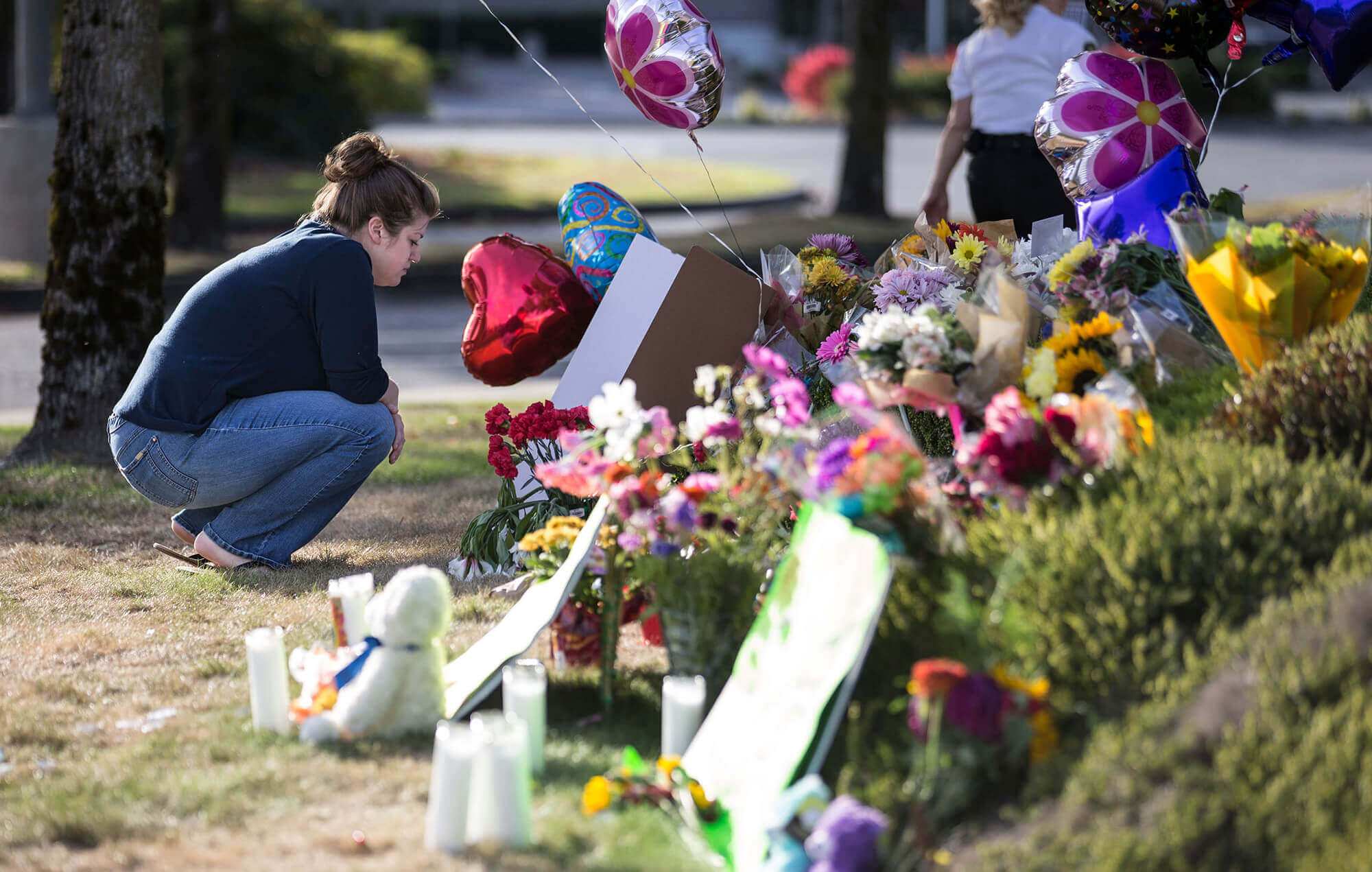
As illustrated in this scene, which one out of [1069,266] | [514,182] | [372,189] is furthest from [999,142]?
[514,182]

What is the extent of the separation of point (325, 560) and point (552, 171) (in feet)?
44.7

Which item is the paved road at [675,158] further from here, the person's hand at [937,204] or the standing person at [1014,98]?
the standing person at [1014,98]

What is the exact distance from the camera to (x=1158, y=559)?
2.25 meters

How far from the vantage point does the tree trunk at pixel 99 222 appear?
17.3 ft

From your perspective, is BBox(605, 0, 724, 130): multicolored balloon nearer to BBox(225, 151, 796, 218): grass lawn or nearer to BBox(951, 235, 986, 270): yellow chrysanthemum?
BBox(951, 235, 986, 270): yellow chrysanthemum

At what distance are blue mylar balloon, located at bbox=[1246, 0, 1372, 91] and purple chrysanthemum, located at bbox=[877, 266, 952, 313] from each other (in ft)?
3.68

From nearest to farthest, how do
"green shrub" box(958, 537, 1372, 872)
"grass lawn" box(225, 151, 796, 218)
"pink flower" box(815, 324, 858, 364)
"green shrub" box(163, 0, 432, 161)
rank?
"green shrub" box(958, 537, 1372, 872) < "pink flower" box(815, 324, 858, 364) < "grass lawn" box(225, 151, 796, 218) < "green shrub" box(163, 0, 432, 161)

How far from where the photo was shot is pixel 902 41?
135 ft

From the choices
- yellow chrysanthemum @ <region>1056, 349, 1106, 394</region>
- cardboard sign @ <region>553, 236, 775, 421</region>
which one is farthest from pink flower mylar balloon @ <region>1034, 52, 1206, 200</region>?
yellow chrysanthemum @ <region>1056, 349, 1106, 394</region>

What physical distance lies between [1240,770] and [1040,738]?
0.94 feet

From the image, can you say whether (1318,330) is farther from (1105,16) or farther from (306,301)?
A: (306,301)

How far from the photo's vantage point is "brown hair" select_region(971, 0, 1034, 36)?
5130 mm

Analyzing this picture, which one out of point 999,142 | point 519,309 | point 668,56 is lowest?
point 519,309

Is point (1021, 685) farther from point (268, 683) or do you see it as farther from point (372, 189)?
point (372, 189)
